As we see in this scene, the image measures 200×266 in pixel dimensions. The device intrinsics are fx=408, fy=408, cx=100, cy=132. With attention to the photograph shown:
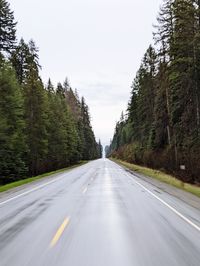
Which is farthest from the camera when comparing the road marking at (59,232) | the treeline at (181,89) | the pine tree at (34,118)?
the pine tree at (34,118)

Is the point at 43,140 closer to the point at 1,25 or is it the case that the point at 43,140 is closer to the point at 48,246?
the point at 1,25

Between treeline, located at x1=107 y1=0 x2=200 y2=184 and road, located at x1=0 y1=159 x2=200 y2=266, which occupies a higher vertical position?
treeline, located at x1=107 y1=0 x2=200 y2=184

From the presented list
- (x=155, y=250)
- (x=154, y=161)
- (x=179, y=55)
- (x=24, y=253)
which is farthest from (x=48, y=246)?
(x=154, y=161)

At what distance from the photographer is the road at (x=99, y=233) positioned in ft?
24.0

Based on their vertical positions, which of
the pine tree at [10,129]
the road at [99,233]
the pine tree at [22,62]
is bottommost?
the road at [99,233]

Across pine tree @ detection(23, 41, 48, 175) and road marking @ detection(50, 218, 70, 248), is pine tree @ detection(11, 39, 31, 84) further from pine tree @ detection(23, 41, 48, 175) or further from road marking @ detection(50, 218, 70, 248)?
road marking @ detection(50, 218, 70, 248)

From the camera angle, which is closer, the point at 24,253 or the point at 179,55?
the point at 24,253

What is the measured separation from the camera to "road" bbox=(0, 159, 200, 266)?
7328mm

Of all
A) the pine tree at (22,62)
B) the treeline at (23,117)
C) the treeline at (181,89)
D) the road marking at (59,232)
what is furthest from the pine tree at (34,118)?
the road marking at (59,232)

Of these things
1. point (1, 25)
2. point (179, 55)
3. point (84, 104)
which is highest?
point (84, 104)

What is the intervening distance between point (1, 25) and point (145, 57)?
27882 millimetres

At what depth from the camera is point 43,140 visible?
50.0 m

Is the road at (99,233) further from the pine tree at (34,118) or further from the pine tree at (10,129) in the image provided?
the pine tree at (34,118)

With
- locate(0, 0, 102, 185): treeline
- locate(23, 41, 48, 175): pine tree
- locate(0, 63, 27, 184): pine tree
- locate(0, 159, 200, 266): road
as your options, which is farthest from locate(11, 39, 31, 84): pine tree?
Result: locate(0, 159, 200, 266): road
